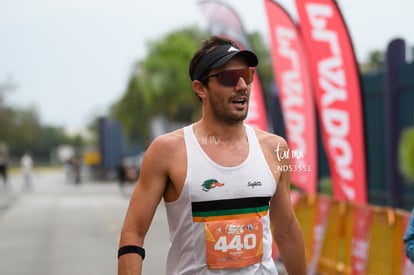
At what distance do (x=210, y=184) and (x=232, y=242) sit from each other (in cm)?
25

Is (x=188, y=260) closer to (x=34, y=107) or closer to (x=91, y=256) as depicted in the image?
(x=91, y=256)

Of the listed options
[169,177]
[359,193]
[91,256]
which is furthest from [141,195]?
[91,256]

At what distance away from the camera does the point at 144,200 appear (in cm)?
332

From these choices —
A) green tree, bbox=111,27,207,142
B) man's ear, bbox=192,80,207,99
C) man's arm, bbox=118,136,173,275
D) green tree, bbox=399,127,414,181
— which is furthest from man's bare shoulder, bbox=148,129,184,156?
green tree, bbox=111,27,207,142

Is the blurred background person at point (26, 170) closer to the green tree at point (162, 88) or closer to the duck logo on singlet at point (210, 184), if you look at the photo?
the green tree at point (162, 88)

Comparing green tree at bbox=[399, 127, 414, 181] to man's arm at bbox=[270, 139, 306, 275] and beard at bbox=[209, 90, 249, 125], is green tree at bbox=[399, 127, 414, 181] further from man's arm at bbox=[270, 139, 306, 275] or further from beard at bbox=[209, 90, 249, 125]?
beard at bbox=[209, 90, 249, 125]

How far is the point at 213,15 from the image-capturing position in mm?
15516

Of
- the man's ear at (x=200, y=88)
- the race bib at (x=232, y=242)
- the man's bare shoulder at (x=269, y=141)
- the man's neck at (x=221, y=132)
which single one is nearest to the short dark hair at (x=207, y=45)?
the man's ear at (x=200, y=88)

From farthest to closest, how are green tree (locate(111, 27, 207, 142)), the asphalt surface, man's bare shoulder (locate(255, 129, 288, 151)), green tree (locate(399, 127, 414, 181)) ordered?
green tree (locate(111, 27, 207, 142)) < the asphalt surface < green tree (locate(399, 127, 414, 181)) < man's bare shoulder (locate(255, 129, 288, 151))

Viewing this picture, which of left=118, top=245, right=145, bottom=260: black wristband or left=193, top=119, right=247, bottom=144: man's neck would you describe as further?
left=193, top=119, right=247, bottom=144: man's neck

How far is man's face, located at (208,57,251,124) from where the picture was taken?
3346mm

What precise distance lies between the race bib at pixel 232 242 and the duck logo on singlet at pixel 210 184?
0.46 ft

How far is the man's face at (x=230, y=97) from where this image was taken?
3.35 m

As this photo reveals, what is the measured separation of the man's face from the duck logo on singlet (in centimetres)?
28
